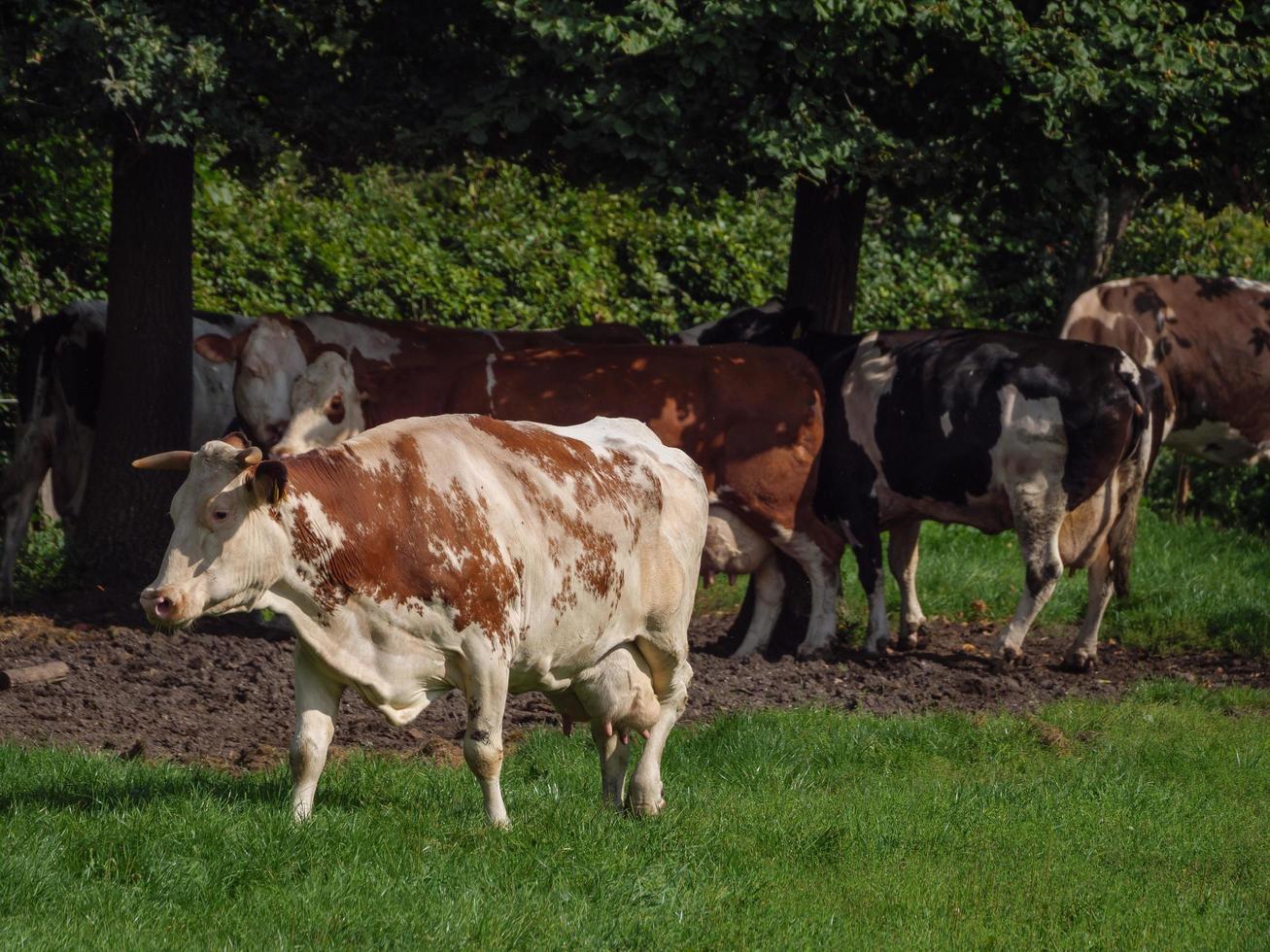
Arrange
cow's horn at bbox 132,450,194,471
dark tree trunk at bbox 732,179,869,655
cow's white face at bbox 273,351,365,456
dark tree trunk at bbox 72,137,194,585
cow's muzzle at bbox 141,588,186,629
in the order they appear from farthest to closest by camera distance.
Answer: dark tree trunk at bbox 732,179,869,655
dark tree trunk at bbox 72,137,194,585
cow's white face at bbox 273,351,365,456
cow's horn at bbox 132,450,194,471
cow's muzzle at bbox 141,588,186,629

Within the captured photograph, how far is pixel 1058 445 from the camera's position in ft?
34.4

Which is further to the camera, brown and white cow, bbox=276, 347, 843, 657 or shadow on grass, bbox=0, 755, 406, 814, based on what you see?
brown and white cow, bbox=276, 347, 843, 657

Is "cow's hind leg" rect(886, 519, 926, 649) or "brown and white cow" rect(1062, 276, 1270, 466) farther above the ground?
"brown and white cow" rect(1062, 276, 1270, 466)

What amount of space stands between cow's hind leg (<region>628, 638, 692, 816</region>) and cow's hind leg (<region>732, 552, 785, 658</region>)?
4095 millimetres

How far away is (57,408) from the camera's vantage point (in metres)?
11.8

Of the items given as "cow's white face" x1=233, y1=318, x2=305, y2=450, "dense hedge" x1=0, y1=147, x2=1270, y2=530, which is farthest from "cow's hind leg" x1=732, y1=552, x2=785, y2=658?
"cow's white face" x1=233, y1=318, x2=305, y2=450

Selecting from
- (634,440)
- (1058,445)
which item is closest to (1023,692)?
(1058,445)

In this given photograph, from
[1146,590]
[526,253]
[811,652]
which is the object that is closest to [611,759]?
[811,652]

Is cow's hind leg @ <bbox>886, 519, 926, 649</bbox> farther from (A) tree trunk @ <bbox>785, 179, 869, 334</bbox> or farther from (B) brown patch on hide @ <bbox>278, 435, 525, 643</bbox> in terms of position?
(B) brown patch on hide @ <bbox>278, 435, 525, 643</bbox>

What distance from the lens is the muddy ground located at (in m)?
8.14

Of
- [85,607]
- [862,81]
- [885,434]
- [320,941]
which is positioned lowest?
[85,607]

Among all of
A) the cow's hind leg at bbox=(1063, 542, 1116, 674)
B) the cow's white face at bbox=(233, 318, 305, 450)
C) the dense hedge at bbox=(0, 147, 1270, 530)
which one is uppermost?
the dense hedge at bbox=(0, 147, 1270, 530)

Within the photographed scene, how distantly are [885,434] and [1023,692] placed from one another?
207 centimetres

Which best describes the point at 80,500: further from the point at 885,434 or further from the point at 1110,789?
the point at 1110,789
